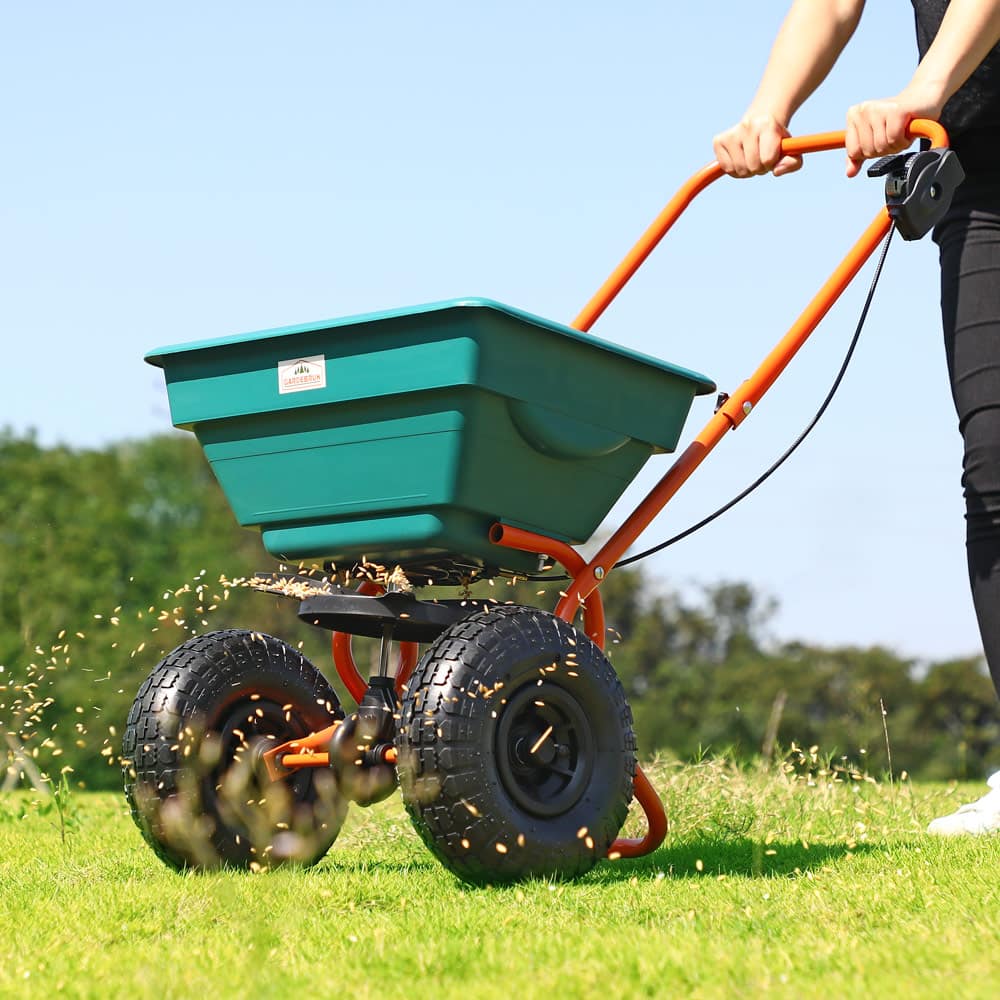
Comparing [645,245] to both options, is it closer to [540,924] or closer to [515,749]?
[515,749]

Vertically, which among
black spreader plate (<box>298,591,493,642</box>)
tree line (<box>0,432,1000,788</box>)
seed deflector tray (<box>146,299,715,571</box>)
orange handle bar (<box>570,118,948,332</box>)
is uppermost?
orange handle bar (<box>570,118,948,332</box>)

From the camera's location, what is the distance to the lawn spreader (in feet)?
9.27

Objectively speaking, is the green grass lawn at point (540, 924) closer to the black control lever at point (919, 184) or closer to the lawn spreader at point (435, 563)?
the lawn spreader at point (435, 563)

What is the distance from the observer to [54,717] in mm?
19797

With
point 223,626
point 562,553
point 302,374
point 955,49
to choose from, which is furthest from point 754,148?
point 223,626

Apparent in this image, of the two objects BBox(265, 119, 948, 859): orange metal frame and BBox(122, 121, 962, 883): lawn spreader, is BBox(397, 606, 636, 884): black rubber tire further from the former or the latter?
BBox(265, 119, 948, 859): orange metal frame

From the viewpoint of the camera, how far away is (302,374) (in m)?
3.01

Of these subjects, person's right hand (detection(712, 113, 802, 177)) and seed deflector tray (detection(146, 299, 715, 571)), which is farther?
person's right hand (detection(712, 113, 802, 177))

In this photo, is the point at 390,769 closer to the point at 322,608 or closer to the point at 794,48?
the point at 322,608

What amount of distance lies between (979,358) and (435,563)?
1300 mm

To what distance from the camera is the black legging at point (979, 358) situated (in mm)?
3242

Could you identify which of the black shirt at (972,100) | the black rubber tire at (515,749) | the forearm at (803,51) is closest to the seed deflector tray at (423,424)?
the black rubber tire at (515,749)

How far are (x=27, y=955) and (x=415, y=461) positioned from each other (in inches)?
45.4

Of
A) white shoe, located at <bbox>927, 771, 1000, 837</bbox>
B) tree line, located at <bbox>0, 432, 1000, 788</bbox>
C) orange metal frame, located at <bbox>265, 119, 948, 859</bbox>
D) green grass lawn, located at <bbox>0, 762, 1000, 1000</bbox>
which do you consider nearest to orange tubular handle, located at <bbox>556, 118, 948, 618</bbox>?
orange metal frame, located at <bbox>265, 119, 948, 859</bbox>
